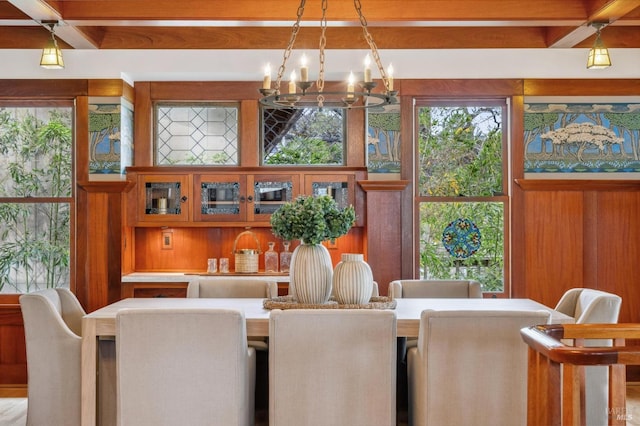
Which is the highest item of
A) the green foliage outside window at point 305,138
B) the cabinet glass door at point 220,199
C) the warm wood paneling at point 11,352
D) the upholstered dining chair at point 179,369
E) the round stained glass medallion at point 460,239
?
the green foliage outside window at point 305,138

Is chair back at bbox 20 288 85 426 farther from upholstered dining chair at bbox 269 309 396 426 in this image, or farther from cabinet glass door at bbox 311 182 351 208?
cabinet glass door at bbox 311 182 351 208

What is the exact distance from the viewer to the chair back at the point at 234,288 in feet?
14.5

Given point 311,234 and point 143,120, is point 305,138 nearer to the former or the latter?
point 143,120

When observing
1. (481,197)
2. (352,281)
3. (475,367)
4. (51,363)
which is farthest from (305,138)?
(475,367)

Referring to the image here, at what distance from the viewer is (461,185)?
17.8 feet

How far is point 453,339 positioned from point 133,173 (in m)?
3.17

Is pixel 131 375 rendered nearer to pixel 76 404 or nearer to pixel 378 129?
pixel 76 404

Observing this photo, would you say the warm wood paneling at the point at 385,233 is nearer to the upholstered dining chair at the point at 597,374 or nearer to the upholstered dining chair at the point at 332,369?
the upholstered dining chair at the point at 597,374

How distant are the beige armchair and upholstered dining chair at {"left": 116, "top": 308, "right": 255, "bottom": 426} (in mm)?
1637

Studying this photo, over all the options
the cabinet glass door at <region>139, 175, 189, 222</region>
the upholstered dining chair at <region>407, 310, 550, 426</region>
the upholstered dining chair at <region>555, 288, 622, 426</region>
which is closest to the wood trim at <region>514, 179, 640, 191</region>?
the upholstered dining chair at <region>555, 288, 622, 426</region>

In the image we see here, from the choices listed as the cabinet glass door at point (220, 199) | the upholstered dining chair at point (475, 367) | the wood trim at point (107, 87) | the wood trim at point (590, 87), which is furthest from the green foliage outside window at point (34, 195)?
the wood trim at point (590, 87)

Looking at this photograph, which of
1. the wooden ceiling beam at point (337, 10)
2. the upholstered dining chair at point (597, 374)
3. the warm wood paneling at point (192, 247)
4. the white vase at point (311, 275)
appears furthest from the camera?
the warm wood paneling at point (192, 247)

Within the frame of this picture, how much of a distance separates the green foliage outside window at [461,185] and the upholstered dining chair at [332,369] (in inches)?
95.0

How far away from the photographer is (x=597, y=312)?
3.37 meters
